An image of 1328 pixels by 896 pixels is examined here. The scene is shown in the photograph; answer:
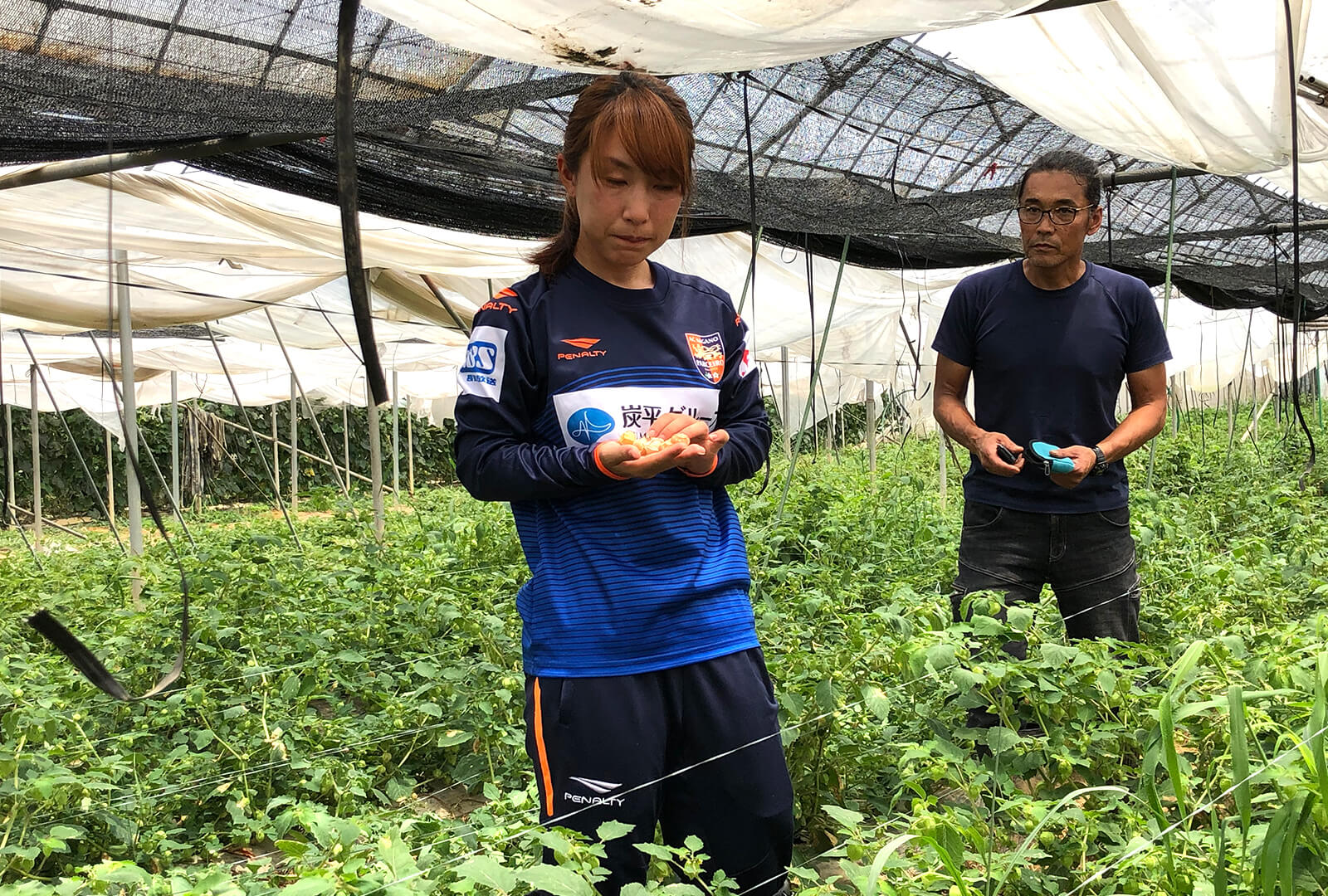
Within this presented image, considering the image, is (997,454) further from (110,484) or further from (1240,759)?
(110,484)

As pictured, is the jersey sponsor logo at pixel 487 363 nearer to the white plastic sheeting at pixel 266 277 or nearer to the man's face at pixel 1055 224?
the white plastic sheeting at pixel 266 277

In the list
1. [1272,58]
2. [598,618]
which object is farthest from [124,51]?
[1272,58]

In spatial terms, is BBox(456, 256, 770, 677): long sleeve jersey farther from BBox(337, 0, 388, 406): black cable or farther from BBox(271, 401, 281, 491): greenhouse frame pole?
BBox(271, 401, 281, 491): greenhouse frame pole

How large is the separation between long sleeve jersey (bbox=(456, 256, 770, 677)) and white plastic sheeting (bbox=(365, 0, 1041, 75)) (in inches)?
26.0

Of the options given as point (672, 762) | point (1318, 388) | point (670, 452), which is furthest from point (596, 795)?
point (1318, 388)

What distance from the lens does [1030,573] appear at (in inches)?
103

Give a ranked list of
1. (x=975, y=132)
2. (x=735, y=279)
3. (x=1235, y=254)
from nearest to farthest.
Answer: (x=975, y=132) < (x=735, y=279) < (x=1235, y=254)

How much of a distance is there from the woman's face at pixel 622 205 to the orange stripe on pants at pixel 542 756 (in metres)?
0.62

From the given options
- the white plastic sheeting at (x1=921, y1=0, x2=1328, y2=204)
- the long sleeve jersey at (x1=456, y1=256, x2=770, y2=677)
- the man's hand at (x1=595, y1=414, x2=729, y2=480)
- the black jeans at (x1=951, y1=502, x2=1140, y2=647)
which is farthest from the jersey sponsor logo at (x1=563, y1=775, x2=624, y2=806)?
the white plastic sheeting at (x1=921, y1=0, x2=1328, y2=204)

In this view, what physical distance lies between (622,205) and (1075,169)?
1518 mm

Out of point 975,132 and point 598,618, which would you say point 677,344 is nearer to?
point 598,618

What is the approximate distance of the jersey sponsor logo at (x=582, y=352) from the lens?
1.55 m

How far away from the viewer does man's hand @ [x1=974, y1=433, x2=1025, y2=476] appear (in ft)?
8.12

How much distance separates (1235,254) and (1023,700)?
8230mm
